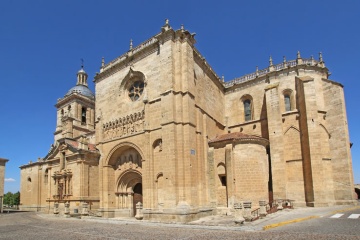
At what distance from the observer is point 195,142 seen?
19.7m

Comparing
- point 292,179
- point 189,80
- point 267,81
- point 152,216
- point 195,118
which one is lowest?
point 152,216

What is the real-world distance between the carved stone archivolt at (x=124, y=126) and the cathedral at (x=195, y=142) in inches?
3.2

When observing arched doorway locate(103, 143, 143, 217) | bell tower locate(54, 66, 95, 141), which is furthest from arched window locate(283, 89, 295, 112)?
bell tower locate(54, 66, 95, 141)

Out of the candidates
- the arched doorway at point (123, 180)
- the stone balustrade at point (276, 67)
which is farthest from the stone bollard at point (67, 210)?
the stone balustrade at point (276, 67)

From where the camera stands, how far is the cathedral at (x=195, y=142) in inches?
738

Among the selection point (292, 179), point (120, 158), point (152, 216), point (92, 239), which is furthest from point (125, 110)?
point (292, 179)

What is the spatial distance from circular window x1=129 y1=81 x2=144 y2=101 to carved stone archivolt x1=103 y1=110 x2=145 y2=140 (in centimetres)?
186

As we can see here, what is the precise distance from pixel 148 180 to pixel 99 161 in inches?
248

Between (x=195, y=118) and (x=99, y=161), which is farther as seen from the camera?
(x=99, y=161)

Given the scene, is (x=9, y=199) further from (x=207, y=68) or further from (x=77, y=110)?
(x=207, y=68)

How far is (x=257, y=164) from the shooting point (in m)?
20.2

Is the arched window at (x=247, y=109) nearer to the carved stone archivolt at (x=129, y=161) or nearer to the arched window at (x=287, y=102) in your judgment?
the arched window at (x=287, y=102)

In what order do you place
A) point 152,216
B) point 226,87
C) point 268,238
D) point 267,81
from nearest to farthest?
point 268,238
point 152,216
point 267,81
point 226,87

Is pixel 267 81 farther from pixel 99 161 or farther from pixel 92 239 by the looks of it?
pixel 92 239
